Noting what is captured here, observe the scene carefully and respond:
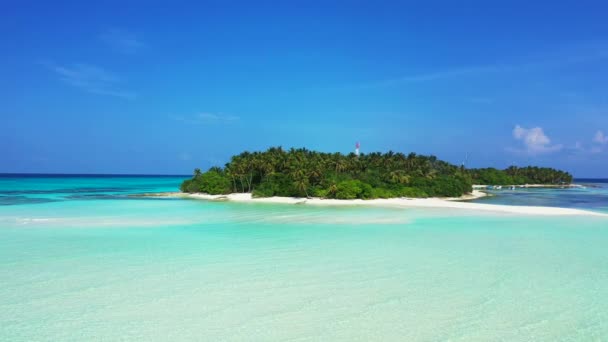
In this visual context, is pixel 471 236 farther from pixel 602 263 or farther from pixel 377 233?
pixel 602 263

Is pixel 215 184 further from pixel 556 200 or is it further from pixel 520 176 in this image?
pixel 520 176

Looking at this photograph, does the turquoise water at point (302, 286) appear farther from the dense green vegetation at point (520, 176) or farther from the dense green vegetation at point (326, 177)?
the dense green vegetation at point (520, 176)

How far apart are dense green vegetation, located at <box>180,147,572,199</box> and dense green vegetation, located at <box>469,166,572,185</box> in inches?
1961

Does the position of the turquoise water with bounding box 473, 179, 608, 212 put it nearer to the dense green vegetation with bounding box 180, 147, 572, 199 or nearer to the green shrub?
the dense green vegetation with bounding box 180, 147, 572, 199

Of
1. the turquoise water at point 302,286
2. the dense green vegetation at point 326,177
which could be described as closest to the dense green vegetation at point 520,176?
the dense green vegetation at point 326,177

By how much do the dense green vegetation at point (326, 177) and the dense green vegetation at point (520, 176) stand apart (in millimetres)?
49815

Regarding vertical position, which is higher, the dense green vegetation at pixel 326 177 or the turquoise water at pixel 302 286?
the dense green vegetation at pixel 326 177

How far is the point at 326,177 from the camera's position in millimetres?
63219

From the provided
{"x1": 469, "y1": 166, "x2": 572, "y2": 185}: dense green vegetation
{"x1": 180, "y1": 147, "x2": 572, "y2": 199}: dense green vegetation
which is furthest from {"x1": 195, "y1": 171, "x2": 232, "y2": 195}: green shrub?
{"x1": 469, "y1": 166, "x2": 572, "y2": 185}: dense green vegetation

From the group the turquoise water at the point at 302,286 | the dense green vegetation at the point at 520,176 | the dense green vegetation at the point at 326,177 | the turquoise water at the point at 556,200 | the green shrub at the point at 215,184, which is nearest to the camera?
the turquoise water at the point at 302,286

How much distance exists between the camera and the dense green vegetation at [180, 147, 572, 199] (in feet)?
202

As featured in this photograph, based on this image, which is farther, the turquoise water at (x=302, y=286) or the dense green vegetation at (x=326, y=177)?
the dense green vegetation at (x=326, y=177)

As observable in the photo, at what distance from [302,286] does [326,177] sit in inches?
1970

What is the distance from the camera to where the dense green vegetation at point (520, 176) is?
128 m
